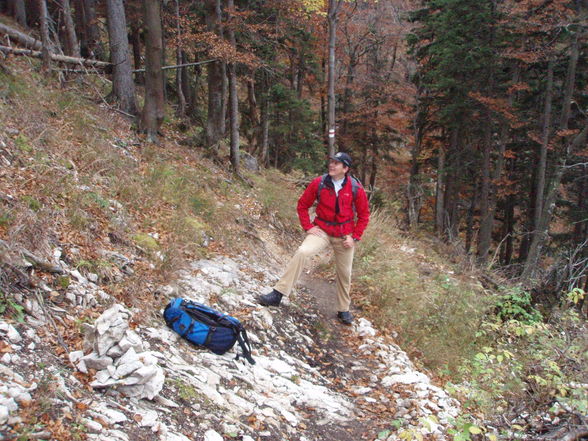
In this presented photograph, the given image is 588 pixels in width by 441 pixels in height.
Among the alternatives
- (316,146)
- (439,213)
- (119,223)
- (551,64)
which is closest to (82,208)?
(119,223)

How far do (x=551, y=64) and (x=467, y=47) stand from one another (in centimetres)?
299

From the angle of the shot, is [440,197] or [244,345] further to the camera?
[440,197]

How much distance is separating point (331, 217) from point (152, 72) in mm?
5969

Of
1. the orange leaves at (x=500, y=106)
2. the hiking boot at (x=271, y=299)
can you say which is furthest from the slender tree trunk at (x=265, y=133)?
the hiking boot at (x=271, y=299)

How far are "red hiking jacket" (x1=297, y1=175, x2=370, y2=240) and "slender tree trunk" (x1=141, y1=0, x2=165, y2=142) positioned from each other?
541 cm

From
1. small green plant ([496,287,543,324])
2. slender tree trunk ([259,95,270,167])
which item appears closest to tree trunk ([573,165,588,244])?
small green plant ([496,287,543,324])

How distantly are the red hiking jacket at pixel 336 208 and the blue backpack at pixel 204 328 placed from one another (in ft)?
6.33

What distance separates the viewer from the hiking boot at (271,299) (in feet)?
19.3

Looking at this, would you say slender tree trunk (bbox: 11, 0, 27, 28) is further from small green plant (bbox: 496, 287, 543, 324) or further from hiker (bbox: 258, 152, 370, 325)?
small green plant (bbox: 496, 287, 543, 324)

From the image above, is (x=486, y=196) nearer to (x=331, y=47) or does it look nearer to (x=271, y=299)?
(x=331, y=47)

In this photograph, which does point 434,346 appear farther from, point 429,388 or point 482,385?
point 482,385

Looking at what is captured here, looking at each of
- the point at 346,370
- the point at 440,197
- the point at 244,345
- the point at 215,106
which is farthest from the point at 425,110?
the point at 244,345

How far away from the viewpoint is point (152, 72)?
9406 mm

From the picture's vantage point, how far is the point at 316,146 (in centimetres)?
2006
